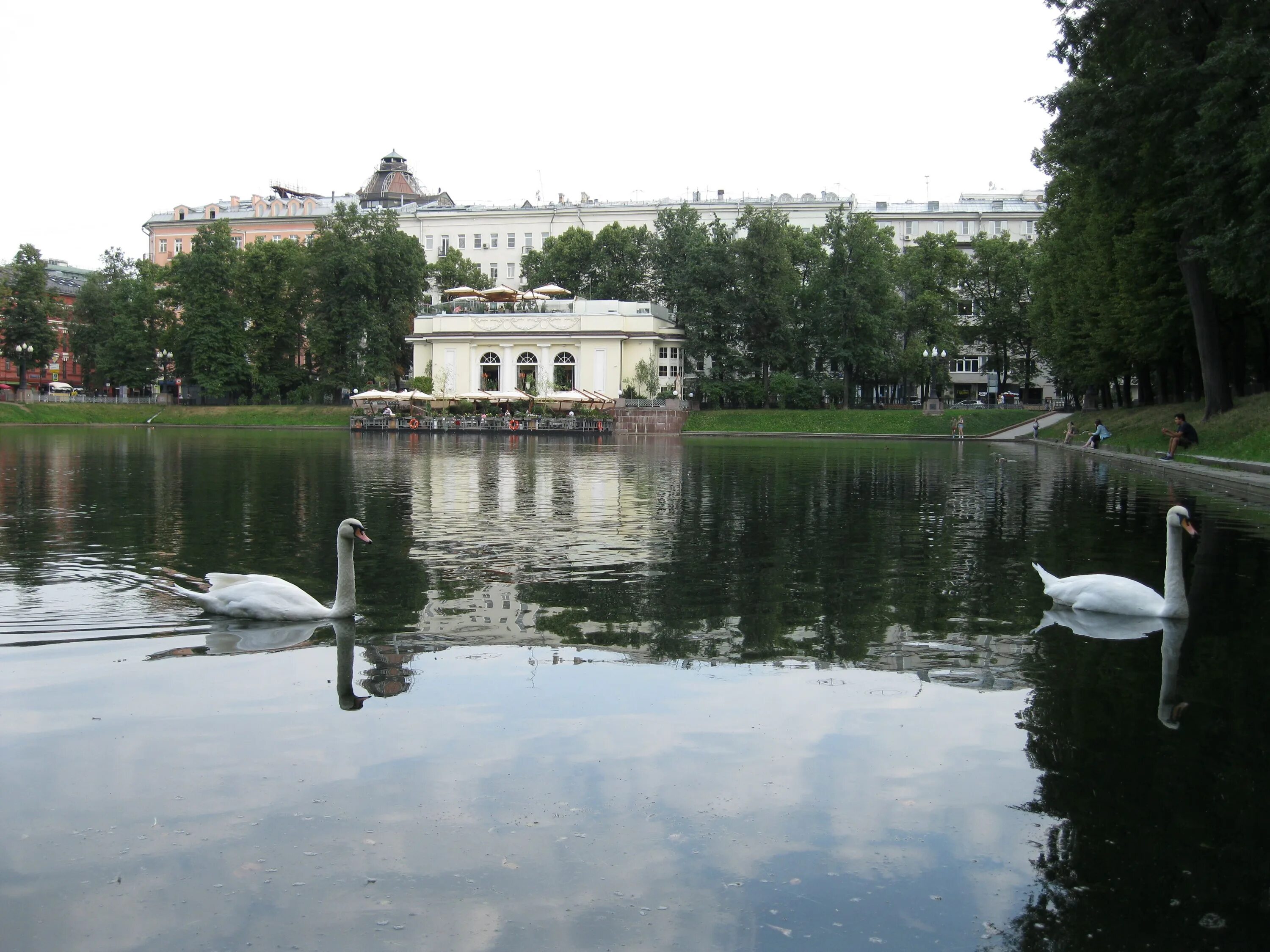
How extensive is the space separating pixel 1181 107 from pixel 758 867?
90.7 feet

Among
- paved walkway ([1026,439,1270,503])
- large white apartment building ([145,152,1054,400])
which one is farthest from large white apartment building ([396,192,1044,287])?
paved walkway ([1026,439,1270,503])

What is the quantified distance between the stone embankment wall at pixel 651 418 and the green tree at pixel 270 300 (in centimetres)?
2761

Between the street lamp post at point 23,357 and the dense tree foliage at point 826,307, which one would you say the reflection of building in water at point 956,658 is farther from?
the street lamp post at point 23,357

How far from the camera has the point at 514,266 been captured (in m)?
109

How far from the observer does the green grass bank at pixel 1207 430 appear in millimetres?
29781

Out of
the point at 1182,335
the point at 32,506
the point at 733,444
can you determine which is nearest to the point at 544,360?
the point at 733,444

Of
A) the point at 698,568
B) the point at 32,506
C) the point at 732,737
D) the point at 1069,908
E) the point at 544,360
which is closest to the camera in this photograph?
the point at 1069,908

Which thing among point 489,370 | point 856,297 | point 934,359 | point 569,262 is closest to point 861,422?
point 856,297

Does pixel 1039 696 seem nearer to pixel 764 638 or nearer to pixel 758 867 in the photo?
pixel 764 638

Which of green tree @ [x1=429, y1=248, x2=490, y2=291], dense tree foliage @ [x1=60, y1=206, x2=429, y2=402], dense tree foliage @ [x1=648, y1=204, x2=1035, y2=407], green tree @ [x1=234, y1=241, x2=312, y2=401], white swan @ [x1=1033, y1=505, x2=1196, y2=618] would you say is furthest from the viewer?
green tree @ [x1=429, y1=248, x2=490, y2=291]

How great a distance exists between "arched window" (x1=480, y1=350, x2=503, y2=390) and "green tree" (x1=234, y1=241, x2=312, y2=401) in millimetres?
14378

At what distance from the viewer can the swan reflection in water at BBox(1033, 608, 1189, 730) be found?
8.38 m

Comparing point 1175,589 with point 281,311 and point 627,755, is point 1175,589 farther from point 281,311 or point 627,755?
point 281,311

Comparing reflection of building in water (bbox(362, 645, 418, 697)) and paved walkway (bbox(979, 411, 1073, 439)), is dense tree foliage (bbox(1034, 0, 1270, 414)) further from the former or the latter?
reflection of building in water (bbox(362, 645, 418, 697))
